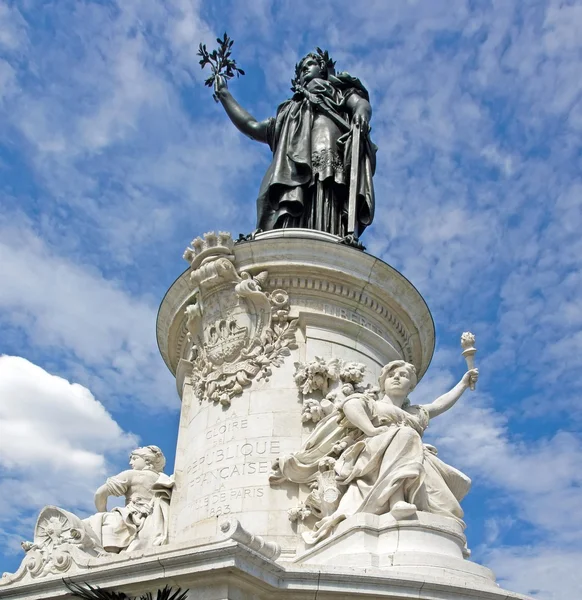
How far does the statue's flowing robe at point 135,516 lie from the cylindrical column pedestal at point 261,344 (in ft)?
0.65

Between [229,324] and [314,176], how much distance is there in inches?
172

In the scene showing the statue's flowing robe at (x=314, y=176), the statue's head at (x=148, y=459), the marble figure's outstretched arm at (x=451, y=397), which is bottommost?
the statue's head at (x=148, y=459)

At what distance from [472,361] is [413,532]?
167 inches

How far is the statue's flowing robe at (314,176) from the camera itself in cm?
1520

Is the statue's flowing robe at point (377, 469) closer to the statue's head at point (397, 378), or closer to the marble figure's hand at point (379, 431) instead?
the marble figure's hand at point (379, 431)

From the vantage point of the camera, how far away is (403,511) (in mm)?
9078

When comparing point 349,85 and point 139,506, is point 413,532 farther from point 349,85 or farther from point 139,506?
point 349,85

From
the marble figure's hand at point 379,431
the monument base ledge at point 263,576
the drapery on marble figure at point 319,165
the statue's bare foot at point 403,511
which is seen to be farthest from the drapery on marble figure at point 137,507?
the drapery on marble figure at point 319,165

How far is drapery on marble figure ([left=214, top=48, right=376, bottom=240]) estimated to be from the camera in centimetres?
1520

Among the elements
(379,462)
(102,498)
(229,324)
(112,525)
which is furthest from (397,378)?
(102,498)

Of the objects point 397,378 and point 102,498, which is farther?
point 102,498

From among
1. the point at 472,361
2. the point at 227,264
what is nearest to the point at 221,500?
the point at 227,264

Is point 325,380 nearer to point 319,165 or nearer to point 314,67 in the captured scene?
point 319,165

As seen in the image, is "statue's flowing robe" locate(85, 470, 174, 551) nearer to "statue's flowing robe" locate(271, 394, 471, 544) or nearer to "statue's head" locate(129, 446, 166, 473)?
"statue's head" locate(129, 446, 166, 473)
